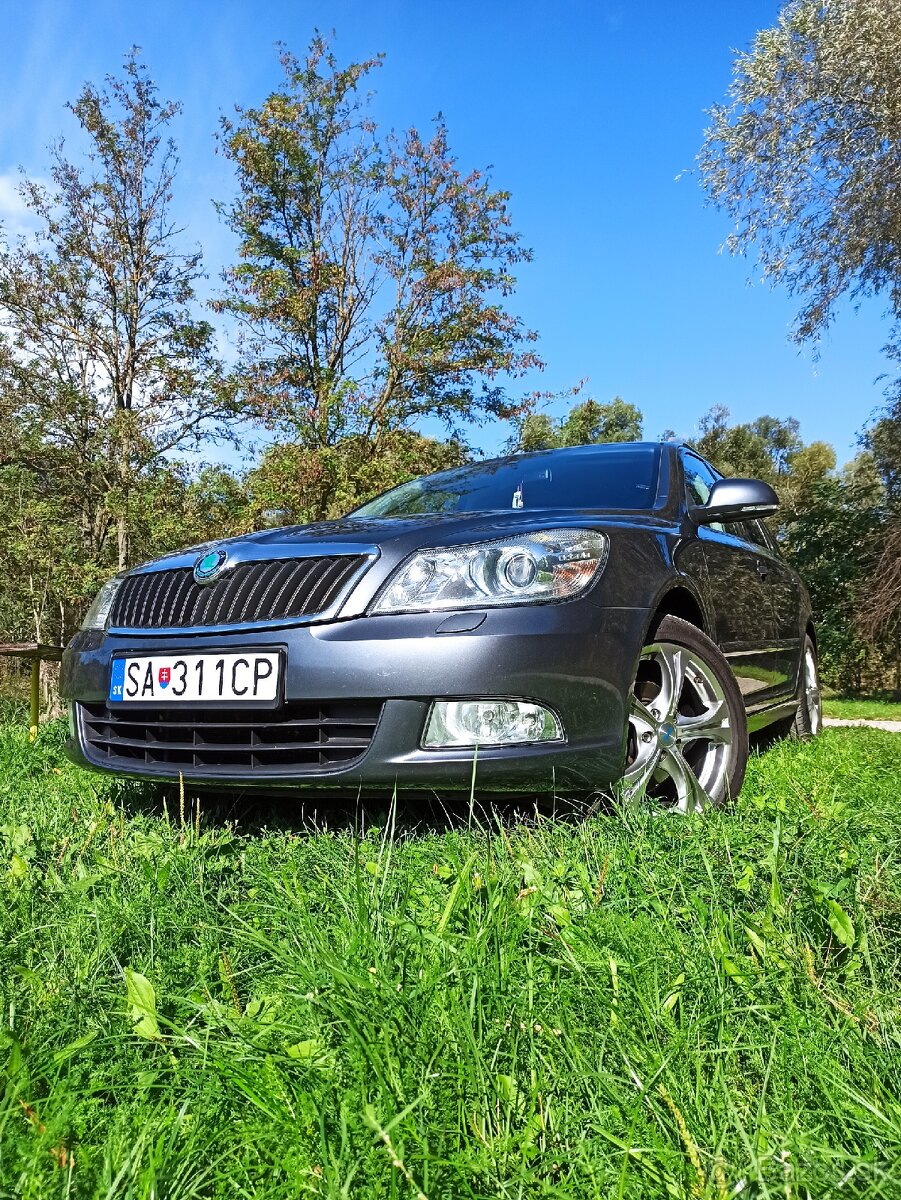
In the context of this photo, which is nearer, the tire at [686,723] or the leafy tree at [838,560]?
the tire at [686,723]

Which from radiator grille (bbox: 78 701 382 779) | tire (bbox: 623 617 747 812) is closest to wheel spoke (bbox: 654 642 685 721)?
tire (bbox: 623 617 747 812)

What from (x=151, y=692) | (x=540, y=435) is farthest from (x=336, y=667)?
(x=540, y=435)

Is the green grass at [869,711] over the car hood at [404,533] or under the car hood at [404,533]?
under

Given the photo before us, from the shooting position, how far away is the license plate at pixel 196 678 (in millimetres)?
2312

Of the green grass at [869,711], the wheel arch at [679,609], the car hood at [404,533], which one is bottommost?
the green grass at [869,711]

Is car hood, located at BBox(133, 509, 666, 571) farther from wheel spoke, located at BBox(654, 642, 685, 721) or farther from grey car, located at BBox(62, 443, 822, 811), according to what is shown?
wheel spoke, located at BBox(654, 642, 685, 721)

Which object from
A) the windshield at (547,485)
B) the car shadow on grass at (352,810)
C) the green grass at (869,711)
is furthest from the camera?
the green grass at (869,711)

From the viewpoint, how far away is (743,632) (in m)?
3.79

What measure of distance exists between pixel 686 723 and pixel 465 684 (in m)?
0.98

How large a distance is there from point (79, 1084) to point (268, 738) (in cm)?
121

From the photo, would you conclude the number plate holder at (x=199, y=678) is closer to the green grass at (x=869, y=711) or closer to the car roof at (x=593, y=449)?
the car roof at (x=593, y=449)

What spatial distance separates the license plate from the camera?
2312mm

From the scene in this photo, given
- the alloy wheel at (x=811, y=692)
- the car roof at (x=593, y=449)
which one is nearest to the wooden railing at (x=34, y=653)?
the car roof at (x=593, y=449)

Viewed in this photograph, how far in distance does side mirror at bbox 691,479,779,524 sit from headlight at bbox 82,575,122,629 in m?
2.19
